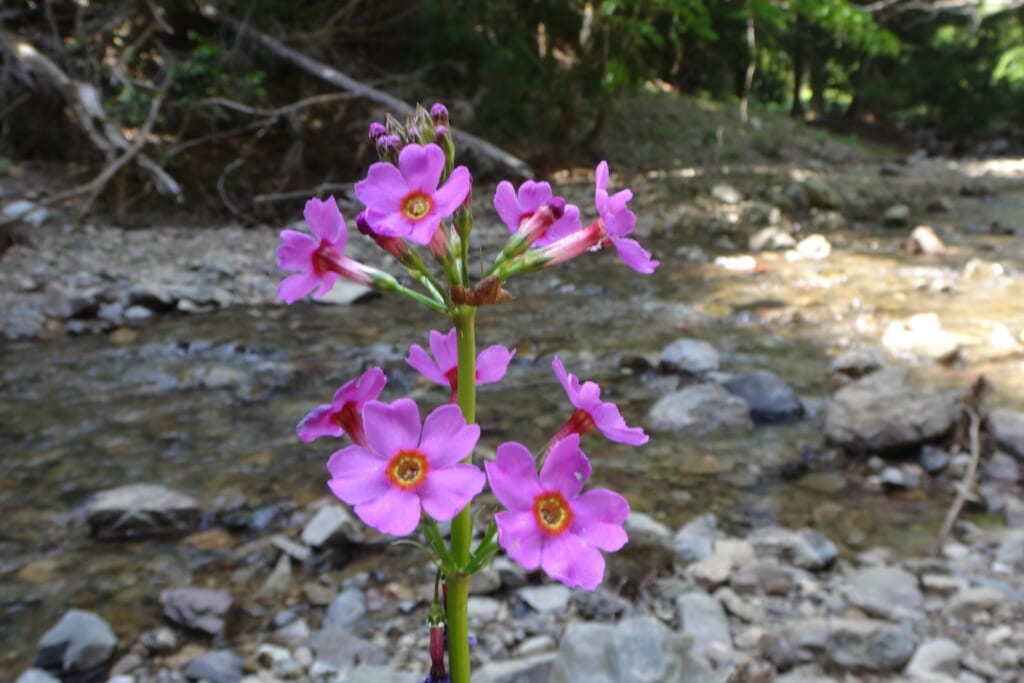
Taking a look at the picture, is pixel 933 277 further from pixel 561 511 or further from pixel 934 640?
pixel 561 511

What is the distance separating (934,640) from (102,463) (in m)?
3.54

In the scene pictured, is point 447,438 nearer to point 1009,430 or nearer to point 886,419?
point 886,419

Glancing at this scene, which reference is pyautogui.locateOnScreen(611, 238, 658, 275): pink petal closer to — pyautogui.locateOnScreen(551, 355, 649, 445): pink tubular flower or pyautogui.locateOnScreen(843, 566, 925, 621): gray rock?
pyautogui.locateOnScreen(551, 355, 649, 445): pink tubular flower

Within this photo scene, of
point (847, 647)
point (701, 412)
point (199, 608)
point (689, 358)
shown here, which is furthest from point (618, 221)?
point (689, 358)

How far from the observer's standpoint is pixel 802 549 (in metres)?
3.25

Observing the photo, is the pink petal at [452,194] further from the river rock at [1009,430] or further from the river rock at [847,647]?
the river rock at [1009,430]

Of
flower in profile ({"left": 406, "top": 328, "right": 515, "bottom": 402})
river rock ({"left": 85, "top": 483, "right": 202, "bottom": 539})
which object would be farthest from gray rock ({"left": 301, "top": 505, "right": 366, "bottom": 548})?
flower in profile ({"left": 406, "top": 328, "right": 515, "bottom": 402})

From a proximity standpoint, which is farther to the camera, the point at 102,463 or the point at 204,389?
the point at 204,389

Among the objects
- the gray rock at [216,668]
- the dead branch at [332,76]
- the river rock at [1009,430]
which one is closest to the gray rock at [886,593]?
the river rock at [1009,430]

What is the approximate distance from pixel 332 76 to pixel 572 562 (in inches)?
379

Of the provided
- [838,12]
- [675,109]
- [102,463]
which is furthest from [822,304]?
[675,109]

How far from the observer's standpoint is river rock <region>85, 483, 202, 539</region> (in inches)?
137

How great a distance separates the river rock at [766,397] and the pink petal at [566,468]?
13.2ft

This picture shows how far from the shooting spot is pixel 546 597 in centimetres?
289
